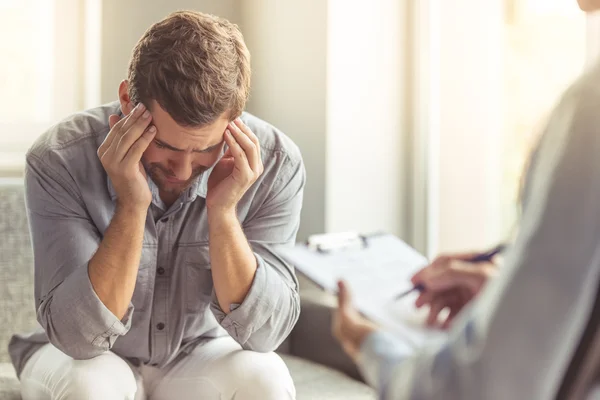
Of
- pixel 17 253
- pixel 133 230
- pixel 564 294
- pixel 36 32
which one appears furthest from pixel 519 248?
pixel 36 32

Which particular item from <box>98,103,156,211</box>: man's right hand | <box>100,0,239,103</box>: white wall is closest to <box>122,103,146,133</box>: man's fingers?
<box>98,103,156,211</box>: man's right hand

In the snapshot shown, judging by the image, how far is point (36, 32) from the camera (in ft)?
8.27

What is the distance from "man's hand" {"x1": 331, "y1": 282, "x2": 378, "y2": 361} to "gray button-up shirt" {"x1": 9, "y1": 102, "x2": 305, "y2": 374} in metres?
0.75

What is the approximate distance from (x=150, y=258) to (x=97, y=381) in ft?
0.91

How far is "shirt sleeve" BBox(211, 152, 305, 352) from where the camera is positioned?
57.7 inches

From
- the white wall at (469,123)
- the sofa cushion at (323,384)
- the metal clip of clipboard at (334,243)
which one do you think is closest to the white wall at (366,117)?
the white wall at (469,123)

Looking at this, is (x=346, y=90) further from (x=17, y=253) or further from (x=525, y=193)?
(x=525, y=193)

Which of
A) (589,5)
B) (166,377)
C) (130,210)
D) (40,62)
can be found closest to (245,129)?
(130,210)

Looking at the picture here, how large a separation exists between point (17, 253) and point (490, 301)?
1.69 m

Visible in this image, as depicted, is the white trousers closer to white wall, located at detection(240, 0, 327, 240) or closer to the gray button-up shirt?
the gray button-up shirt

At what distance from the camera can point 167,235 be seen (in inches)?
62.1

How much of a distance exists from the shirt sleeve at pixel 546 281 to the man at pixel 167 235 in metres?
0.87

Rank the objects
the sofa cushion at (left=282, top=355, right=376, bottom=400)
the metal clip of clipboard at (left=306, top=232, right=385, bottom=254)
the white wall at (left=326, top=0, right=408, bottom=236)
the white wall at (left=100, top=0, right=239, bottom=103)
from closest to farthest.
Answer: the metal clip of clipboard at (left=306, top=232, right=385, bottom=254), the sofa cushion at (left=282, top=355, right=376, bottom=400), the white wall at (left=326, top=0, right=408, bottom=236), the white wall at (left=100, top=0, right=239, bottom=103)

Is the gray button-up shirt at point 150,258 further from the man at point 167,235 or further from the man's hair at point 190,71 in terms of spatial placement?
the man's hair at point 190,71
